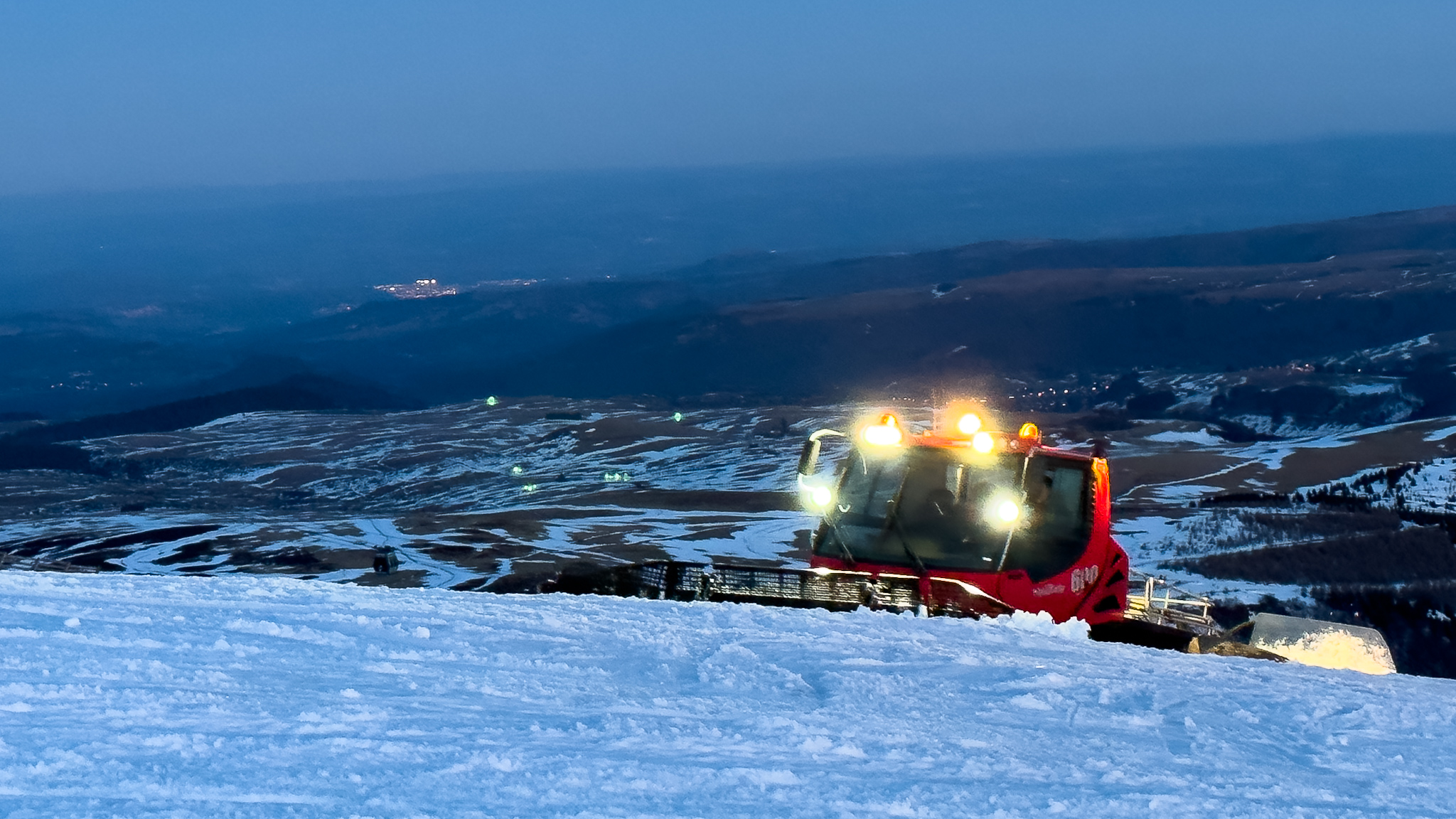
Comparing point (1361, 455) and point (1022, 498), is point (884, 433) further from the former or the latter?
point (1361, 455)

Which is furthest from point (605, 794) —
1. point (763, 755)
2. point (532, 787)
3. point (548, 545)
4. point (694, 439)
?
point (694, 439)

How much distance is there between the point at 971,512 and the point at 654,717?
5.48 m

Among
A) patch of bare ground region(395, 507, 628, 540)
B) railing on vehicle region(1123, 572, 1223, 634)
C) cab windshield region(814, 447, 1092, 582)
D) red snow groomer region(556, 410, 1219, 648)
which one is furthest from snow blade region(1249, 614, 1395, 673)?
patch of bare ground region(395, 507, 628, 540)

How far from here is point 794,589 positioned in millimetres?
11422

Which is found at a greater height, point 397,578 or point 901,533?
point 901,533

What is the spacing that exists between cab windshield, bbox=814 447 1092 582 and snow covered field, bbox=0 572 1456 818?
1.41 metres

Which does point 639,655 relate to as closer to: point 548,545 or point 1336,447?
point 548,545

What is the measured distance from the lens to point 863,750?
6.64 m

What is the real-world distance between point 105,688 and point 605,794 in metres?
2.98

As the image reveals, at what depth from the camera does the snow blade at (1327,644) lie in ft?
41.1

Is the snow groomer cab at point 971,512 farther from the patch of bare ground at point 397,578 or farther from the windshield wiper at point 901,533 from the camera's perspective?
the patch of bare ground at point 397,578

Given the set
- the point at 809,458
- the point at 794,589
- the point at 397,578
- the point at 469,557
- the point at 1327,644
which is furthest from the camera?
the point at 469,557

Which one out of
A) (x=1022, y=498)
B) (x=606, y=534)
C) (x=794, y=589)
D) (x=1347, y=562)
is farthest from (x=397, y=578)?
(x=1022, y=498)

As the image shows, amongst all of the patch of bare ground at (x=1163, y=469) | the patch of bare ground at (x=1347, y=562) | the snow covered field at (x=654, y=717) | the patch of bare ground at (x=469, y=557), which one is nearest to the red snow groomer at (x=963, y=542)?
the snow covered field at (x=654, y=717)
